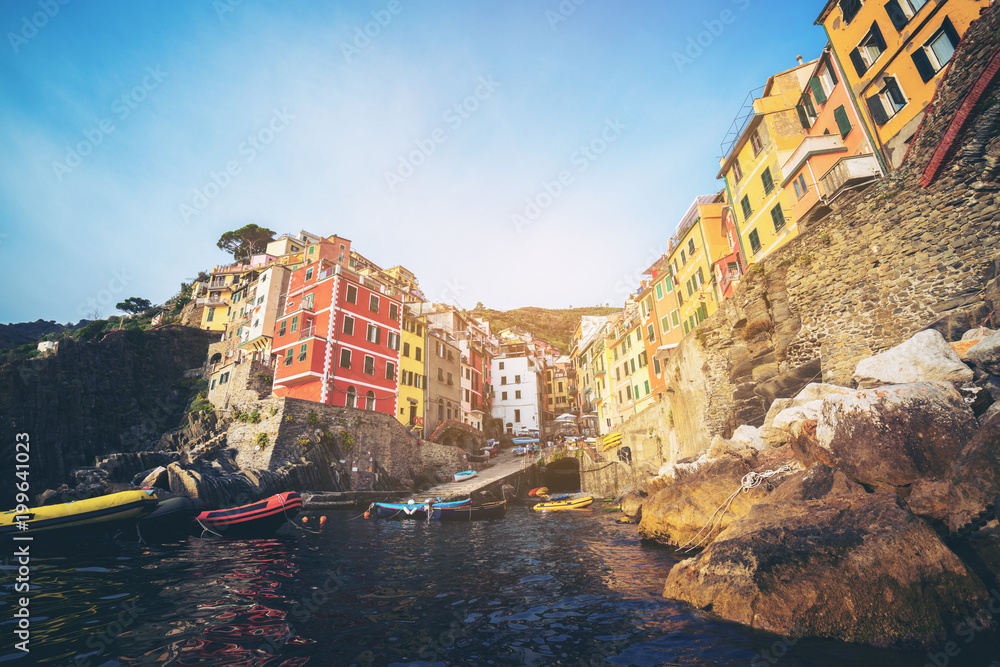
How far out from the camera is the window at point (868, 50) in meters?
16.1

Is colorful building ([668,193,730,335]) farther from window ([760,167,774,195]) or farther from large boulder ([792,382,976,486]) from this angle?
large boulder ([792,382,976,486])

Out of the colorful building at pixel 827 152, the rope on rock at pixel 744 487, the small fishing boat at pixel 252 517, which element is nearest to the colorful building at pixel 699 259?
the colorful building at pixel 827 152

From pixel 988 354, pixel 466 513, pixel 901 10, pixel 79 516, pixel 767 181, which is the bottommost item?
pixel 466 513

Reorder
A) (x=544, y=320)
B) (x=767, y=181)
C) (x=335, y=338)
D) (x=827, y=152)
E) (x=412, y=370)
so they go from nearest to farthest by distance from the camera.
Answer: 1. (x=827, y=152)
2. (x=767, y=181)
3. (x=335, y=338)
4. (x=412, y=370)
5. (x=544, y=320)

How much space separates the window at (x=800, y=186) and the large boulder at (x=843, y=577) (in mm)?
16350

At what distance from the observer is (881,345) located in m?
12.1

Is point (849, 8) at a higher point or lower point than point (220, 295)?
lower

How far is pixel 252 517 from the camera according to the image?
16.5m

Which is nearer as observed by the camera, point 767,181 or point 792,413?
point 792,413

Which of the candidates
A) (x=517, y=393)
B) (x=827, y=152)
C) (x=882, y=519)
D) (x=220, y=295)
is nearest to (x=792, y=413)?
(x=882, y=519)

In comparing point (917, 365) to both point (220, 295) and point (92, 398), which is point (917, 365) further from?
point (220, 295)

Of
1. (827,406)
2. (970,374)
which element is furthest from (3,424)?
(970,374)

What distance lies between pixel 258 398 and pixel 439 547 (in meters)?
25.1

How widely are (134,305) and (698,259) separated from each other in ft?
284
